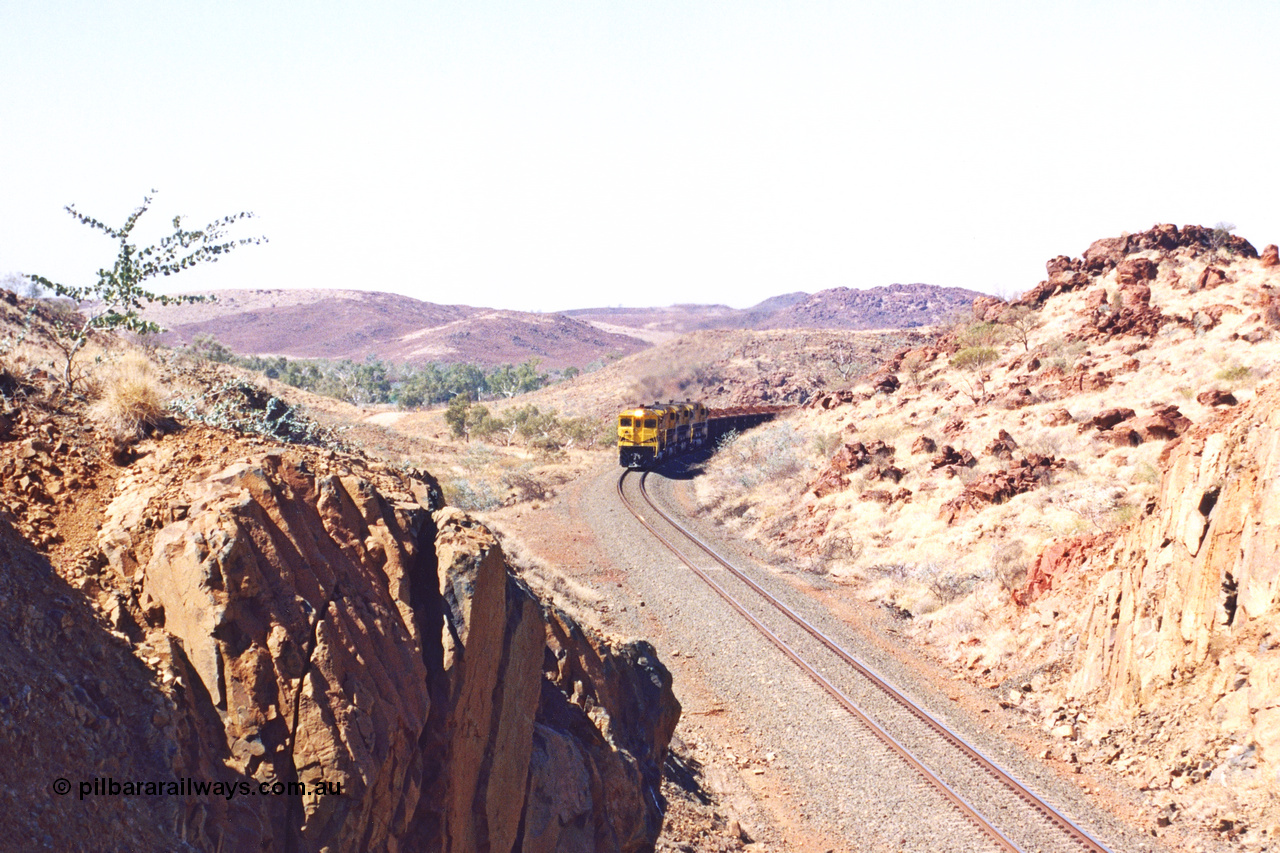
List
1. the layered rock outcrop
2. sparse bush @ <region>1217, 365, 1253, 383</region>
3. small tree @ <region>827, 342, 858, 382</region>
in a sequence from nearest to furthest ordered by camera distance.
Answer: the layered rock outcrop < sparse bush @ <region>1217, 365, 1253, 383</region> < small tree @ <region>827, 342, 858, 382</region>

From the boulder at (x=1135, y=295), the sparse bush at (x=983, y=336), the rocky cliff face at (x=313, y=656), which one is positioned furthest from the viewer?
the sparse bush at (x=983, y=336)

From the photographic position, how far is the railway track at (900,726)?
39.0 ft

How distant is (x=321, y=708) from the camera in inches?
219

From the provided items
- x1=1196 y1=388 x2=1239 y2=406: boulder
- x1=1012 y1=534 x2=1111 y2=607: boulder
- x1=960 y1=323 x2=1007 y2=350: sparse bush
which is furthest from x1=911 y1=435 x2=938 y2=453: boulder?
x1=960 y1=323 x2=1007 y2=350: sparse bush

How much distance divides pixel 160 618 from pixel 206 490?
0.94 meters

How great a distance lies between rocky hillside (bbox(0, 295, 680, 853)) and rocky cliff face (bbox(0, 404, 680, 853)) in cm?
2

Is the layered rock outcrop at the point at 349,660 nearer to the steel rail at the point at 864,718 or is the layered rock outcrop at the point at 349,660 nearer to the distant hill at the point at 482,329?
the steel rail at the point at 864,718

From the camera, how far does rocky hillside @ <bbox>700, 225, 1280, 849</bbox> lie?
13039 mm

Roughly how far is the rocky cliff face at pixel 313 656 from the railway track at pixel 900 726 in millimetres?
6996

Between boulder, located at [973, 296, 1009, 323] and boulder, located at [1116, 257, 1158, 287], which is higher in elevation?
boulder, located at [1116, 257, 1158, 287]

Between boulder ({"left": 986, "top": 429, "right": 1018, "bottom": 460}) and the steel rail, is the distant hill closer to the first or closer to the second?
boulder ({"left": 986, "top": 429, "right": 1018, "bottom": 460})

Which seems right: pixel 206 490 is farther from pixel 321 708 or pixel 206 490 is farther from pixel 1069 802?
pixel 1069 802

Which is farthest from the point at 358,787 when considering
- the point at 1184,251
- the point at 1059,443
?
Result: the point at 1184,251

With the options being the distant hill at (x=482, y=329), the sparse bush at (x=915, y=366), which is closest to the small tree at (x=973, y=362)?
the sparse bush at (x=915, y=366)
